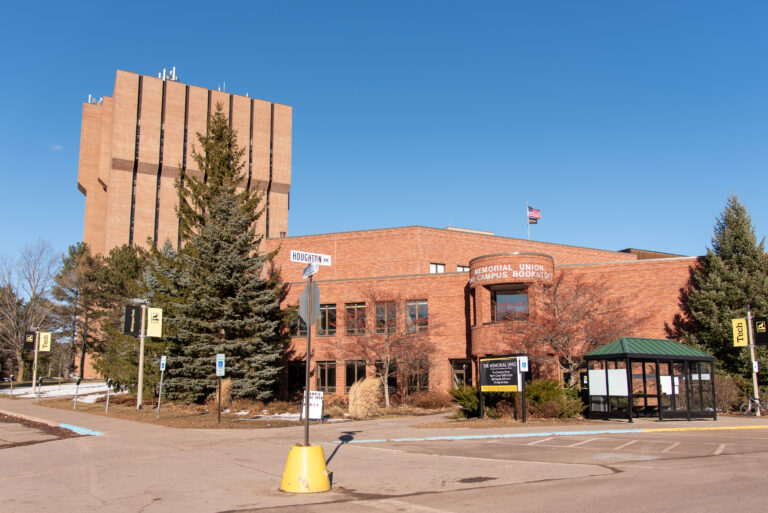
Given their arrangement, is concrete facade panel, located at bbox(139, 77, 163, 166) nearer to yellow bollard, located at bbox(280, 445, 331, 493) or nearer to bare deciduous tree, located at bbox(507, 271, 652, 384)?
bare deciduous tree, located at bbox(507, 271, 652, 384)

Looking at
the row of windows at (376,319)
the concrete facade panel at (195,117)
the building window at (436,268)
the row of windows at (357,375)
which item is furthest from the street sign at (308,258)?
the concrete facade panel at (195,117)

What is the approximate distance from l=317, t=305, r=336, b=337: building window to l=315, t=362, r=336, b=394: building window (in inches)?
79.6

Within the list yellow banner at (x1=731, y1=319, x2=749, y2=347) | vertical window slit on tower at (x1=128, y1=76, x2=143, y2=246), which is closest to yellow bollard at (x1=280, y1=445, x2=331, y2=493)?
yellow banner at (x1=731, y1=319, x2=749, y2=347)

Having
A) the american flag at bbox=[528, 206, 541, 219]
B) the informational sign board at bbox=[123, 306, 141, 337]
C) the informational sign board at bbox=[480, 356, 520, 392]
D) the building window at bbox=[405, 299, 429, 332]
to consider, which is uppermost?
the american flag at bbox=[528, 206, 541, 219]

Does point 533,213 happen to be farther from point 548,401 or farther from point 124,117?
point 124,117

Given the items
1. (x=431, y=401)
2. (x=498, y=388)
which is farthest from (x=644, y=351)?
(x=431, y=401)

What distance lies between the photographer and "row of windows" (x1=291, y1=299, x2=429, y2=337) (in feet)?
120

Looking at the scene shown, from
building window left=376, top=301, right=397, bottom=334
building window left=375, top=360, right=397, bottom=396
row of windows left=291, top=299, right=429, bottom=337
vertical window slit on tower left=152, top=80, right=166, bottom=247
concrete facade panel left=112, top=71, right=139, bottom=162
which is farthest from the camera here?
vertical window slit on tower left=152, top=80, right=166, bottom=247

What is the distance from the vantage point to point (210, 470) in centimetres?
1165

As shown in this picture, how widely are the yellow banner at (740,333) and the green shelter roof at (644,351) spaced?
15.1ft

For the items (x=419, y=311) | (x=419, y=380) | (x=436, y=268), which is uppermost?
(x=436, y=268)

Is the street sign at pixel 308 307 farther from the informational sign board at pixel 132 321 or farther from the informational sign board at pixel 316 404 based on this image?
the informational sign board at pixel 132 321

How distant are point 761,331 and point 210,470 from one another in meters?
26.8

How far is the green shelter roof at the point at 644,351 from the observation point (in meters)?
23.2
